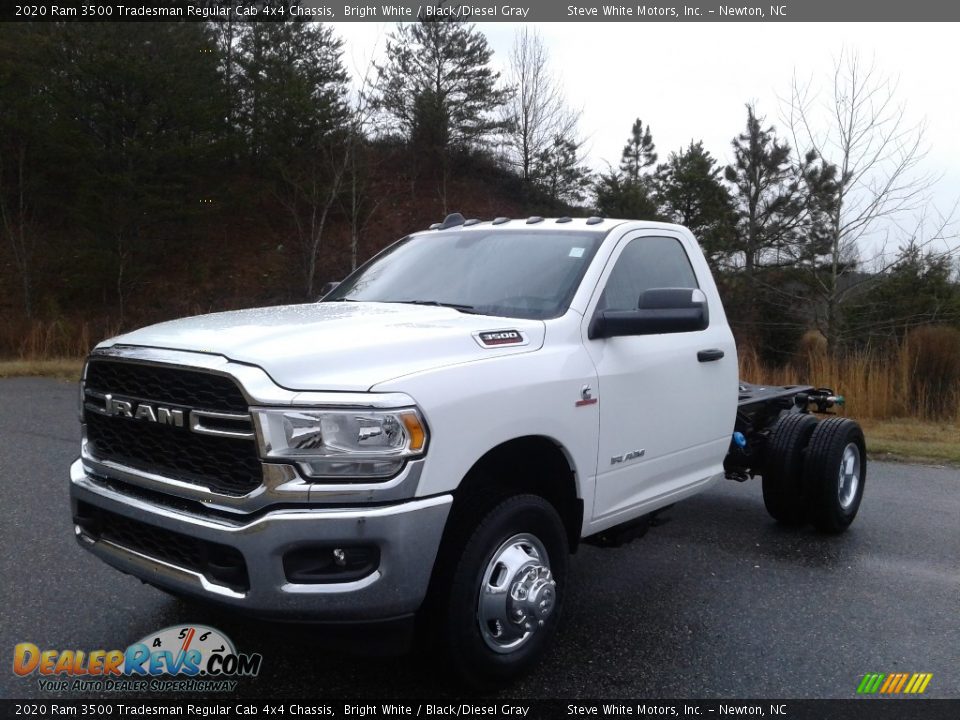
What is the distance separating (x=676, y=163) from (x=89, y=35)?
2334 cm

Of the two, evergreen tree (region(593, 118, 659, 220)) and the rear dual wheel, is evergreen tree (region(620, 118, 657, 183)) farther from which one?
the rear dual wheel

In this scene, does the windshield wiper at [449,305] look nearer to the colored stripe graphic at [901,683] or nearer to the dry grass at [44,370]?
the colored stripe graphic at [901,683]

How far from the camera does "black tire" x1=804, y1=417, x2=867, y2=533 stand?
17.4 feet

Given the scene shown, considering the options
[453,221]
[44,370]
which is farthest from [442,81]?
[453,221]

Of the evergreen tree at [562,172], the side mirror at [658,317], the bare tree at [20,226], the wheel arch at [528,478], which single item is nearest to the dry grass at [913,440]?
the side mirror at [658,317]

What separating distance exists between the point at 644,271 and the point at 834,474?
6.85ft

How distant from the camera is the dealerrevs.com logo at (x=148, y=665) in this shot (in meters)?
3.33

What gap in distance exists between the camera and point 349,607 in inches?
107

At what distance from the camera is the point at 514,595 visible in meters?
Answer: 3.15

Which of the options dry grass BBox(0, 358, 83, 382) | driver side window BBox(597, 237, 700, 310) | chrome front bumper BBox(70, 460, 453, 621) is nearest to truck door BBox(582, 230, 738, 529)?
driver side window BBox(597, 237, 700, 310)

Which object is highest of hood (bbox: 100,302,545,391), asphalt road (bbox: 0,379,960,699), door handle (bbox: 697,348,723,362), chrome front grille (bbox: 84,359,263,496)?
hood (bbox: 100,302,545,391)

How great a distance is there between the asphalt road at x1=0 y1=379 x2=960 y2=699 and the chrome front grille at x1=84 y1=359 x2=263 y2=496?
516 millimetres

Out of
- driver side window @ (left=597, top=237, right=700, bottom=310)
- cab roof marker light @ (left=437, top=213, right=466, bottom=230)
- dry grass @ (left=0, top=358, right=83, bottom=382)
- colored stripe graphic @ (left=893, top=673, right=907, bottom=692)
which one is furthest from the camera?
dry grass @ (left=0, top=358, right=83, bottom=382)

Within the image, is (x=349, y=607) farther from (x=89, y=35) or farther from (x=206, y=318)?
(x=89, y=35)
